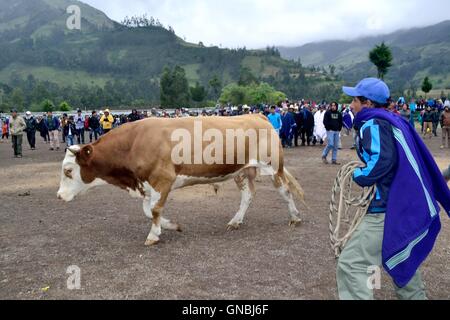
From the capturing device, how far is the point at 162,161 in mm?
6035

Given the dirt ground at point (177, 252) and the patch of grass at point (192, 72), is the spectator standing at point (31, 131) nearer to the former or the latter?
the dirt ground at point (177, 252)

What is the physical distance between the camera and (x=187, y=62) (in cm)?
15550

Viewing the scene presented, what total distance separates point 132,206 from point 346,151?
35.1 feet

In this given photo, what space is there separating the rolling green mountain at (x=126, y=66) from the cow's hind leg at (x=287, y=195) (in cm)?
8059

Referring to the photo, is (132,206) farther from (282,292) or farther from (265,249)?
(282,292)

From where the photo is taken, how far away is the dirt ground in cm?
452

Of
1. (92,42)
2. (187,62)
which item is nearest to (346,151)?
(187,62)

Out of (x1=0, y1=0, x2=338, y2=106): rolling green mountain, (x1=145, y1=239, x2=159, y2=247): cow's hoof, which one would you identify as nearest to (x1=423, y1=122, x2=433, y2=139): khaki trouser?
(x1=145, y1=239, x2=159, y2=247): cow's hoof

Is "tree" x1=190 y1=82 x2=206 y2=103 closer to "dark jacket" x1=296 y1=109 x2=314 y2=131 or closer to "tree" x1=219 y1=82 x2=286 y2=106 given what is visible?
"tree" x1=219 y1=82 x2=286 y2=106

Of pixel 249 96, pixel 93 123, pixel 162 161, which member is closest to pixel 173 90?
pixel 249 96

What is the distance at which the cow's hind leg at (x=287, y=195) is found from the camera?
6.83 metres

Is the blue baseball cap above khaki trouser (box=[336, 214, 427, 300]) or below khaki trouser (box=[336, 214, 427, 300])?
above

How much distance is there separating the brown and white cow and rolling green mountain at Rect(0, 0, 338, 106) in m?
80.3
